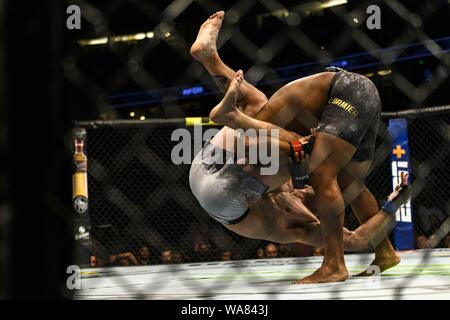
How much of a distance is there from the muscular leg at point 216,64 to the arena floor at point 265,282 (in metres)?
0.44

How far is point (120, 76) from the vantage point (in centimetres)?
278

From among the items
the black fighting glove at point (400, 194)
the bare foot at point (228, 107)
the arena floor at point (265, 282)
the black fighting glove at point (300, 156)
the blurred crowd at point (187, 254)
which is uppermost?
Answer: the bare foot at point (228, 107)

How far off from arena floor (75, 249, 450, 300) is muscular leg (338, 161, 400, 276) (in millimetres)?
43

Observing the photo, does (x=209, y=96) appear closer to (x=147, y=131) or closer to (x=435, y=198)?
(x=147, y=131)

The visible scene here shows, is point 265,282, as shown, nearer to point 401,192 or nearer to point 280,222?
point 280,222

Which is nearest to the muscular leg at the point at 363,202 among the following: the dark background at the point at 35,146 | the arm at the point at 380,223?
the arm at the point at 380,223

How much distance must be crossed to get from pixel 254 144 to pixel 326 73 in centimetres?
28

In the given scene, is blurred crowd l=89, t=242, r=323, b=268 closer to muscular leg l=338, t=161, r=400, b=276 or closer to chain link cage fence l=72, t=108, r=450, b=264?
chain link cage fence l=72, t=108, r=450, b=264

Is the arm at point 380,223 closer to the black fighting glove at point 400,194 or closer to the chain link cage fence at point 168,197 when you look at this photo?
the black fighting glove at point 400,194

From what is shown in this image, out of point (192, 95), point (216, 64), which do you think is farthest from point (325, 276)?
point (192, 95)

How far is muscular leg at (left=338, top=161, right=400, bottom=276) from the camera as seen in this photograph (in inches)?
66.9

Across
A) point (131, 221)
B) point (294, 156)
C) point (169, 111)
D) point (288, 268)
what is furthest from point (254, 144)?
point (169, 111)

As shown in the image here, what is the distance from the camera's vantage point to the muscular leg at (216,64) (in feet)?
4.74

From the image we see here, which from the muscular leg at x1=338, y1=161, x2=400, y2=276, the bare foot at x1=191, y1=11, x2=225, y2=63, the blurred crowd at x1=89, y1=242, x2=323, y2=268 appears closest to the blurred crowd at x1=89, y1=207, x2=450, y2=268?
the blurred crowd at x1=89, y1=242, x2=323, y2=268
